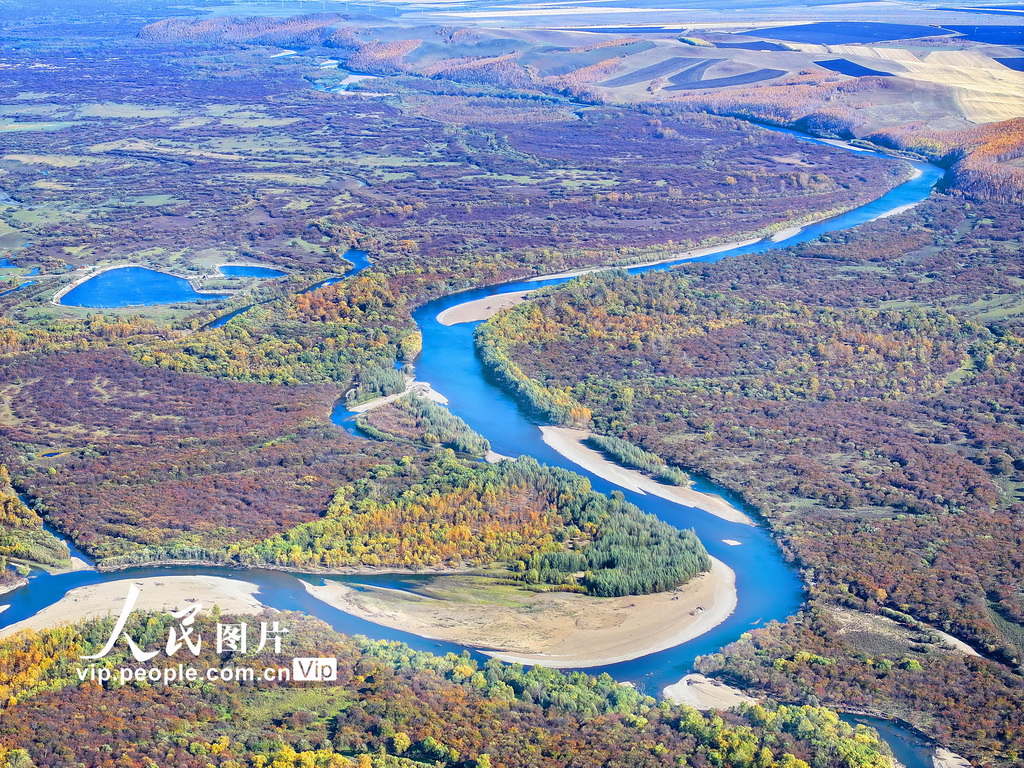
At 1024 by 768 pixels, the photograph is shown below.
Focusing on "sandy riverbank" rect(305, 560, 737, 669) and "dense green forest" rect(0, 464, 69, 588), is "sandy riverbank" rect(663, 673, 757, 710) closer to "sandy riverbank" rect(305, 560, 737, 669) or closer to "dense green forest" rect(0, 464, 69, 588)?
"sandy riverbank" rect(305, 560, 737, 669)

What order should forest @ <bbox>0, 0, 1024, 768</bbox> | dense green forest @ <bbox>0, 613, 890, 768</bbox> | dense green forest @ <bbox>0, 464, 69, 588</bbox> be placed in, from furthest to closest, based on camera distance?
dense green forest @ <bbox>0, 464, 69, 588</bbox> → forest @ <bbox>0, 0, 1024, 768</bbox> → dense green forest @ <bbox>0, 613, 890, 768</bbox>

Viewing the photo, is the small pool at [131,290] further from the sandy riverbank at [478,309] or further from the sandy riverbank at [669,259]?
the sandy riverbank at [669,259]

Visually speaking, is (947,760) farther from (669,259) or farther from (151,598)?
(669,259)

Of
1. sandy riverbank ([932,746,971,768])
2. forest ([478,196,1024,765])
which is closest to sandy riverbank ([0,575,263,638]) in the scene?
forest ([478,196,1024,765])

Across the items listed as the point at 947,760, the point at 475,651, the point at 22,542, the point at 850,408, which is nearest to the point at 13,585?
the point at 22,542

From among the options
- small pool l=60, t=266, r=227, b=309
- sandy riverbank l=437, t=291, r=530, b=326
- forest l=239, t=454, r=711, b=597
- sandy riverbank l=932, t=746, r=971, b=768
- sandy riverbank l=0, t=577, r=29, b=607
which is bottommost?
sandy riverbank l=932, t=746, r=971, b=768
